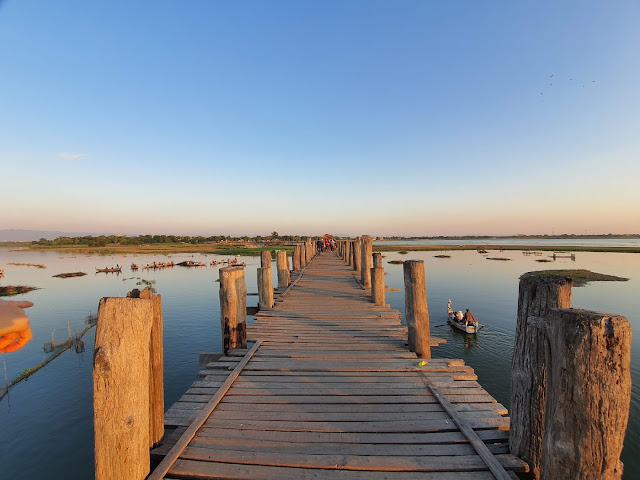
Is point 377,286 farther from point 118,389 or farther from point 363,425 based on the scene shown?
point 118,389

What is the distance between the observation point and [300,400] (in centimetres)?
397

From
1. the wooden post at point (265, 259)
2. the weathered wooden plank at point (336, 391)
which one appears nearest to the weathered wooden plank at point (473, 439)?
the weathered wooden plank at point (336, 391)

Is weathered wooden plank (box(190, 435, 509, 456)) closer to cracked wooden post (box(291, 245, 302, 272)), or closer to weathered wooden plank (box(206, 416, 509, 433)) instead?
weathered wooden plank (box(206, 416, 509, 433))

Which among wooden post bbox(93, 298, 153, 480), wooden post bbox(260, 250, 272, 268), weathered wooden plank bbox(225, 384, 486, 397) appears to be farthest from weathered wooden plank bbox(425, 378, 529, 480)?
wooden post bbox(260, 250, 272, 268)

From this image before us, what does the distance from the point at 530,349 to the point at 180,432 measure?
3.78 meters

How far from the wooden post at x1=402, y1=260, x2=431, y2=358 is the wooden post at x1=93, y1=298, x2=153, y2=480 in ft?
14.4

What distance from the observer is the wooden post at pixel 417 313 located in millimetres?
5605

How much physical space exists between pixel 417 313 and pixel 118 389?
4.76m

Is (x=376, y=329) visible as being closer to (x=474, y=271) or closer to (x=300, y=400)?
(x=300, y=400)

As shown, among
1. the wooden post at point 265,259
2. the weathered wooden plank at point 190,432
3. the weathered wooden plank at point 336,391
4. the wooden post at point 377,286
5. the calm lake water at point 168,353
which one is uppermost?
the wooden post at point 265,259

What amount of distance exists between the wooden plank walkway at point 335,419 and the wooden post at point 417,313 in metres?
0.33

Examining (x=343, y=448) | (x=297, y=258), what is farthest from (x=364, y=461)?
(x=297, y=258)

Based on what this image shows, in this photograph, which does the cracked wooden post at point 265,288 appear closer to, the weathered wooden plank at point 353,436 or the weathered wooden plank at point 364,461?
the weathered wooden plank at point 353,436

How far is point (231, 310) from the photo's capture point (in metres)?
5.81
